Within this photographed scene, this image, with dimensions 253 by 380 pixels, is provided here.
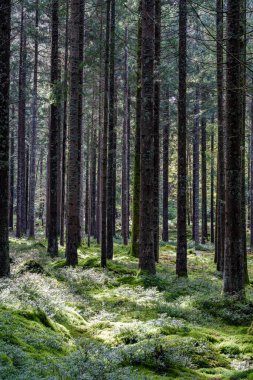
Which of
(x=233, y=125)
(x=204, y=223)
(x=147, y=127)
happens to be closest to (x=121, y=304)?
(x=233, y=125)

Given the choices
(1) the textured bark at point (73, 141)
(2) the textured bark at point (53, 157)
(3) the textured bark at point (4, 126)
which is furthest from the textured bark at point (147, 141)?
(2) the textured bark at point (53, 157)

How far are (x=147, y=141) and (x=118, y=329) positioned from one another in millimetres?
6916

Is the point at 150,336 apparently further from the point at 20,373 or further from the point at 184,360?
the point at 20,373

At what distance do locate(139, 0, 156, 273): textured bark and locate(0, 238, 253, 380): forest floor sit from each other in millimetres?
936

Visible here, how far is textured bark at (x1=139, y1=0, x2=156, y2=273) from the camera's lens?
13055 millimetres

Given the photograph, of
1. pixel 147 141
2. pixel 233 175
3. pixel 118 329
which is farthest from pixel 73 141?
pixel 118 329

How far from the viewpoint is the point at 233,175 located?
31.6ft

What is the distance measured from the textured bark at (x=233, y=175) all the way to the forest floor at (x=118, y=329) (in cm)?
76

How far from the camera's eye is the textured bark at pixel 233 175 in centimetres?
948

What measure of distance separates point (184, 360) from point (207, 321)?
118 inches

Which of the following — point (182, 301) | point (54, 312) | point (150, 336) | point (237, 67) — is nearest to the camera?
point (150, 336)

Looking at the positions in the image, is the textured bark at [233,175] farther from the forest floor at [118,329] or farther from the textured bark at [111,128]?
the textured bark at [111,128]

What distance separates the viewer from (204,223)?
36.2 metres

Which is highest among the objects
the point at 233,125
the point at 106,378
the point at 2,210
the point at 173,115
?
the point at 173,115
